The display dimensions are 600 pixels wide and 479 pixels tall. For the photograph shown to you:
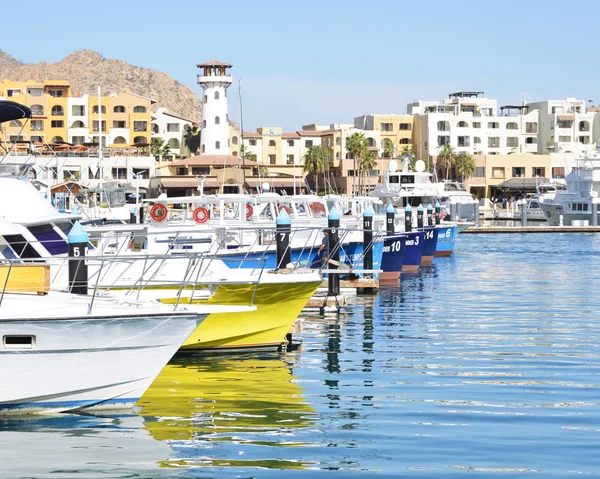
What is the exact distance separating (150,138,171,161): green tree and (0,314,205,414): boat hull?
10034 centimetres

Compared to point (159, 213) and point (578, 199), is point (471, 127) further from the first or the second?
point (159, 213)

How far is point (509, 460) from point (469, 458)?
45cm

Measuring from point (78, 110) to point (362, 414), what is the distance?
329 feet

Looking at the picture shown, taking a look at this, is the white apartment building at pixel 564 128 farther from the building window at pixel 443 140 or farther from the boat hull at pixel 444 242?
the boat hull at pixel 444 242

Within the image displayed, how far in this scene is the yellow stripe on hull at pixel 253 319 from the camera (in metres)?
19.3

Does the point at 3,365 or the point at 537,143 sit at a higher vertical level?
the point at 537,143

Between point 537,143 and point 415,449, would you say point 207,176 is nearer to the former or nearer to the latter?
point 537,143

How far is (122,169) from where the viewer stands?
103 meters

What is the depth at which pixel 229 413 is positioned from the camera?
575 inches

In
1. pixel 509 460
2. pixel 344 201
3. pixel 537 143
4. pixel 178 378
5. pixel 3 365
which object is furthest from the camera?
pixel 537 143

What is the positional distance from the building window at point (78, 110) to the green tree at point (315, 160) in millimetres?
23979

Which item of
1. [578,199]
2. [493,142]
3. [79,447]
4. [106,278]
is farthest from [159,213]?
[493,142]

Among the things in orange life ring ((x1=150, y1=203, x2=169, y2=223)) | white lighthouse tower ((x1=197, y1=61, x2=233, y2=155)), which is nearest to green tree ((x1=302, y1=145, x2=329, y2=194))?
white lighthouse tower ((x1=197, y1=61, x2=233, y2=155))

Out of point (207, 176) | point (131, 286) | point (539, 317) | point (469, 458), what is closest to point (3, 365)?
point (131, 286)
